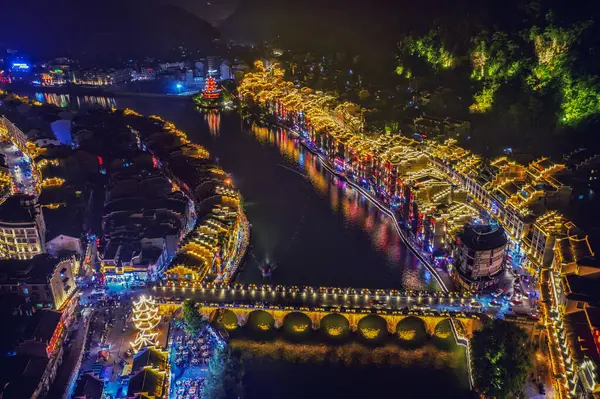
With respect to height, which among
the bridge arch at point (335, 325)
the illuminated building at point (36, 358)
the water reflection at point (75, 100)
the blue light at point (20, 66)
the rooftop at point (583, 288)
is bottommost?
the water reflection at point (75, 100)

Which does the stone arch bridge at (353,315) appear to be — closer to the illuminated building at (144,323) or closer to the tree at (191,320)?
the tree at (191,320)

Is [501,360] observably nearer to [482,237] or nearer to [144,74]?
[482,237]

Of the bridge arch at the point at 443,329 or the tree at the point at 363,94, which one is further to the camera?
the tree at the point at 363,94

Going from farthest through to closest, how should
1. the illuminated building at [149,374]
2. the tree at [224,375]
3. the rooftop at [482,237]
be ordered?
the rooftop at [482,237], the tree at [224,375], the illuminated building at [149,374]

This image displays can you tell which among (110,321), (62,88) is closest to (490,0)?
(110,321)

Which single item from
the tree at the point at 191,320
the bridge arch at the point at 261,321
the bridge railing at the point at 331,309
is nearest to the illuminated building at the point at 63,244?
the bridge railing at the point at 331,309

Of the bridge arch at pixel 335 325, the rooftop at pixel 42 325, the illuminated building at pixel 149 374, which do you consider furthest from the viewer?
the bridge arch at pixel 335 325

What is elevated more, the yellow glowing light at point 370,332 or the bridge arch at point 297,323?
the yellow glowing light at point 370,332

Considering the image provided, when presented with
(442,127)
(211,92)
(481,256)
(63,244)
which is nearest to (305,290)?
(481,256)

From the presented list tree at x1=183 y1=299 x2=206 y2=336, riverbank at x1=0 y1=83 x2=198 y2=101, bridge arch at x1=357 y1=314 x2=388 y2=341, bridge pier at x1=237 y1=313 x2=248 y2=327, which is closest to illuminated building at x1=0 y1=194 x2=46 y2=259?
tree at x1=183 y1=299 x2=206 y2=336
